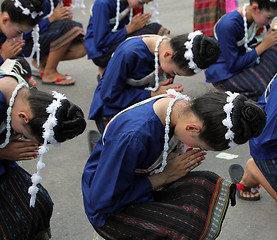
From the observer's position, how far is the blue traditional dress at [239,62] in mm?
3527

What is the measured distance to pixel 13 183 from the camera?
2193 millimetres

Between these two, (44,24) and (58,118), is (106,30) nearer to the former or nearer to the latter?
(44,24)

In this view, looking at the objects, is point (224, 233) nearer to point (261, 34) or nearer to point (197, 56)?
point (197, 56)

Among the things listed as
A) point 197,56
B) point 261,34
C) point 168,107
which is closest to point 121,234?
point 168,107

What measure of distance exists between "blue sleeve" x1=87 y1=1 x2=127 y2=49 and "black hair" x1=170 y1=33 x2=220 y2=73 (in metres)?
1.31

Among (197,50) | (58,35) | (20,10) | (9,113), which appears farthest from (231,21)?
(9,113)

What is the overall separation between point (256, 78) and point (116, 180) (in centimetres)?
206

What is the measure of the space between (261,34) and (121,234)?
2.35 m

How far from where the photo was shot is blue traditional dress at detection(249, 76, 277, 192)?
91.0 inches

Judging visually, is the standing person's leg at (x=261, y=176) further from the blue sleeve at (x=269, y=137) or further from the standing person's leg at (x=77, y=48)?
the standing person's leg at (x=77, y=48)

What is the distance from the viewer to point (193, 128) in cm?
186

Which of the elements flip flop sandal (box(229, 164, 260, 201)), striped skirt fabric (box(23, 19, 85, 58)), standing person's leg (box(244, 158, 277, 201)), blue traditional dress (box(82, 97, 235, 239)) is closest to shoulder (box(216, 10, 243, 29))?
flip flop sandal (box(229, 164, 260, 201))

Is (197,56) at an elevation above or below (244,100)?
below

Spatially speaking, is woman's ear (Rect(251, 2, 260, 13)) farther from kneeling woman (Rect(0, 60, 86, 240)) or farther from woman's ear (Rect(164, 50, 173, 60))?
kneeling woman (Rect(0, 60, 86, 240))
